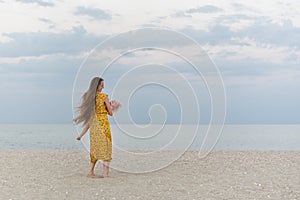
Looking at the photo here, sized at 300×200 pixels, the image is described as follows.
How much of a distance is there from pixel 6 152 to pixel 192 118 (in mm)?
7170

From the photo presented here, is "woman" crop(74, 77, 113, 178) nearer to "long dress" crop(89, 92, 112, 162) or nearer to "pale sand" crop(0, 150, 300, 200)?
"long dress" crop(89, 92, 112, 162)

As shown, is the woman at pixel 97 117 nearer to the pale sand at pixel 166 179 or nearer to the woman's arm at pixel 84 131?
the woman's arm at pixel 84 131

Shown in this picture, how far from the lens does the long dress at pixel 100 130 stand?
35.6ft

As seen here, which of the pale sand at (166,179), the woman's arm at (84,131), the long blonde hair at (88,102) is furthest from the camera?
the woman's arm at (84,131)

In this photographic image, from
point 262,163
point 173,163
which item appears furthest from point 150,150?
point 262,163

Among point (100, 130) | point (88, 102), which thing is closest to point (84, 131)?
point (100, 130)

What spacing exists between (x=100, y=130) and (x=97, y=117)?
278 millimetres

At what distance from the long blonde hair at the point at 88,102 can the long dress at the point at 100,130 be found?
0.09 m

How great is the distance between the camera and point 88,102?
1081cm

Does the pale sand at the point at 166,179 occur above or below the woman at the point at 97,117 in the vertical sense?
below

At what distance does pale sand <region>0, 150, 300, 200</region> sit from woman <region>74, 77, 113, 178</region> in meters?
0.69

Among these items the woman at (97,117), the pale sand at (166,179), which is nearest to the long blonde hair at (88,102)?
the woman at (97,117)

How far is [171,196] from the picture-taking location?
30.7 feet

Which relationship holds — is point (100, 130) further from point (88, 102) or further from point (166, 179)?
point (166, 179)
